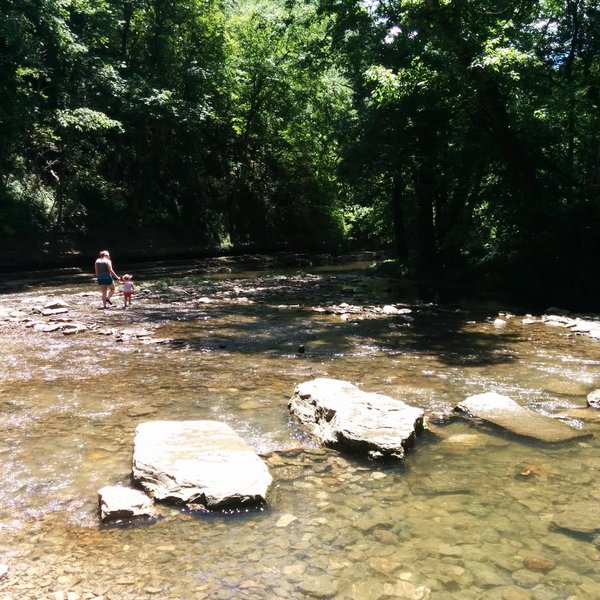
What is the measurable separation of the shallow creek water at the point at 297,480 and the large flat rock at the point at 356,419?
18cm

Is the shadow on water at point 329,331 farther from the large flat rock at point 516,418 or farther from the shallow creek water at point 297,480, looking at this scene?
the large flat rock at point 516,418

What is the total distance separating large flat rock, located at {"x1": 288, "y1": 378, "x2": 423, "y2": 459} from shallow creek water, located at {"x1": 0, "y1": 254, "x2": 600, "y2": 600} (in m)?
0.18

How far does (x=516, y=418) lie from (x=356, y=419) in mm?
1934

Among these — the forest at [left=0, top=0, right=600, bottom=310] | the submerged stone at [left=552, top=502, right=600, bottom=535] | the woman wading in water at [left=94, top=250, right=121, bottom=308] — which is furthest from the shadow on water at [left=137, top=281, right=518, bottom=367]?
the forest at [left=0, top=0, right=600, bottom=310]

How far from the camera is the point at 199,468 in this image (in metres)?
4.43

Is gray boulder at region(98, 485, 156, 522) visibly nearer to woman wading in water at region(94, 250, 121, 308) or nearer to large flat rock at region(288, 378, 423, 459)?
large flat rock at region(288, 378, 423, 459)

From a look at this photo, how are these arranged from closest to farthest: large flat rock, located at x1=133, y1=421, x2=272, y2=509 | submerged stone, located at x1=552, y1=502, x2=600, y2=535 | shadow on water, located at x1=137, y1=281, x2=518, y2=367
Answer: submerged stone, located at x1=552, y1=502, x2=600, y2=535 < large flat rock, located at x1=133, y1=421, x2=272, y2=509 < shadow on water, located at x1=137, y1=281, x2=518, y2=367

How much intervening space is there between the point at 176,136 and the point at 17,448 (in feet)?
114

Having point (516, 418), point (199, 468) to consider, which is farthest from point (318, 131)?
point (199, 468)

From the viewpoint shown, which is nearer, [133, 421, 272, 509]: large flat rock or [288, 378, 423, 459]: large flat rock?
[133, 421, 272, 509]: large flat rock

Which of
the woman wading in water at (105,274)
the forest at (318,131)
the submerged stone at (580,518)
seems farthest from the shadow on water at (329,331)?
the forest at (318,131)

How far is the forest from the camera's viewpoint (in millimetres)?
15977

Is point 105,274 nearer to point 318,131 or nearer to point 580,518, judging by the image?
point 580,518

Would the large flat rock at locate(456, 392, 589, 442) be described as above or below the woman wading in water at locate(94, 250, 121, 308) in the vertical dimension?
below
